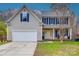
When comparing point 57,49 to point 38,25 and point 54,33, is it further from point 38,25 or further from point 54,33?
point 38,25

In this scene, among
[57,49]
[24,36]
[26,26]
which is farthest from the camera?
[24,36]

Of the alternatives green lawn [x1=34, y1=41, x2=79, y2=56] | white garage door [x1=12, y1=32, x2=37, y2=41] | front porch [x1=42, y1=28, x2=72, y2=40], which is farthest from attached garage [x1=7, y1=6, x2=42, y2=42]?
green lawn [x1=34, y1=41, x2=79, y2=56]

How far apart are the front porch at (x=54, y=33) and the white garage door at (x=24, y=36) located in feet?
0.69

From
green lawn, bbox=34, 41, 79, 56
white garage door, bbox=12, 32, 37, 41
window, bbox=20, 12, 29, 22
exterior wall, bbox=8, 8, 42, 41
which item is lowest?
green lawn, bbox=34, 41, 79, 56

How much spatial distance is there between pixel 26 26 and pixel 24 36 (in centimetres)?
25

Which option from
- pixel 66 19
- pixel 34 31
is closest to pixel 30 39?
pixel 34 31

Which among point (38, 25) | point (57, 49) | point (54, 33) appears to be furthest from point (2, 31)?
point (57, 49)

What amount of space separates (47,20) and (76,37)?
69cm

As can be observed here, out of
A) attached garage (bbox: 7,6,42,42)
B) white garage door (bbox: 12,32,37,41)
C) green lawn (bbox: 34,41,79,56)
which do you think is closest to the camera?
green lawn (bbox: 34,41,79,56)

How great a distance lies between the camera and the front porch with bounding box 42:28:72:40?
11.0 metres

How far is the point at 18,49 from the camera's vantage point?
36.1 feet

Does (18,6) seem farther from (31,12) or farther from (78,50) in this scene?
(78,50)

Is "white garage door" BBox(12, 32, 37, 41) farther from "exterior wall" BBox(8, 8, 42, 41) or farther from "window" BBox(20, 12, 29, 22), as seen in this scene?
"window" BBox(20, 12, 29, 22)

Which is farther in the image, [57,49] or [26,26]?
[26,26]
